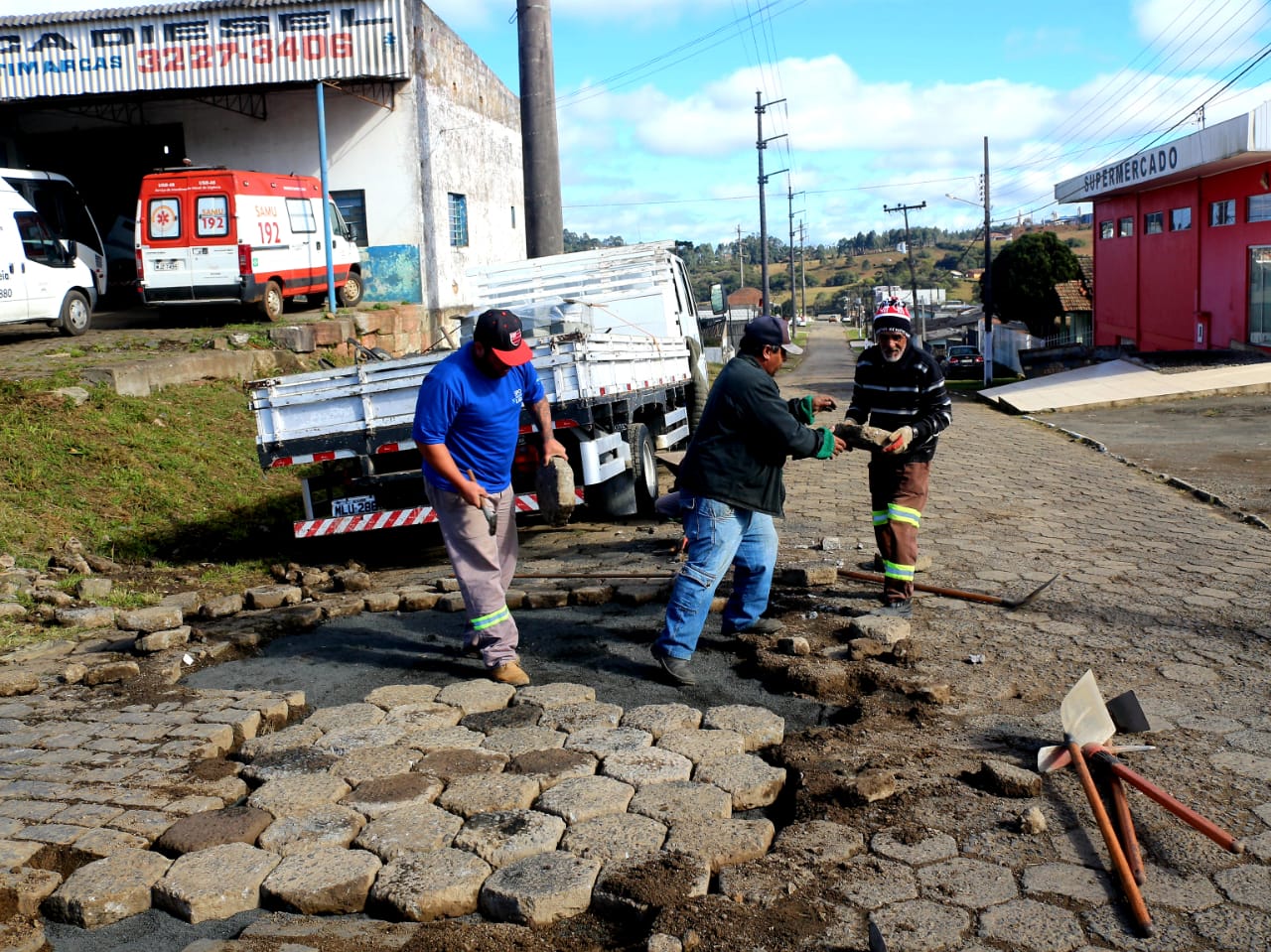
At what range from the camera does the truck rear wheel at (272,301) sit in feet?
55.1

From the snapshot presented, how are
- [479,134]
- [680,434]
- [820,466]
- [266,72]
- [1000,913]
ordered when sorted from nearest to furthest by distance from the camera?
[1000,913] → [680,434] → [820,466] → [266,72] → [479,134]

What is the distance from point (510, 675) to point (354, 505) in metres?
3.03

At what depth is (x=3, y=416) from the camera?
35.3 ft

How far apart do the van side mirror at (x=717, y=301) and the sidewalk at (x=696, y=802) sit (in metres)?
8.20

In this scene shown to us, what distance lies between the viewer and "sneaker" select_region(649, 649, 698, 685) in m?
5.27

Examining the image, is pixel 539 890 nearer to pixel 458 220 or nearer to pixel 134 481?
pixel 134 481

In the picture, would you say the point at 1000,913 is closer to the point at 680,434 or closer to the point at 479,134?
the point at 680,434

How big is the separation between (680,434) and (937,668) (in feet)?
20.9

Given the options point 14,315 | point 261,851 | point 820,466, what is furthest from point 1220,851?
point 14,315

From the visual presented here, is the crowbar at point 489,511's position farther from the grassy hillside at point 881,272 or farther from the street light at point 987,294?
the grassy hillside at point 881,272

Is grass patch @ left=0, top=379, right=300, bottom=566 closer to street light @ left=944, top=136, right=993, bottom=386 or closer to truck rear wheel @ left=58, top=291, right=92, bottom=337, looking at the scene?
truck rear wheel @ left=58, top=291, right=92, bottom=337

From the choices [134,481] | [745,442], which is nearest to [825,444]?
[745,442]

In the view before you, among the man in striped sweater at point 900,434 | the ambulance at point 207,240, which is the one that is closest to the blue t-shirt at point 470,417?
the man in striped sweater at point 900,434

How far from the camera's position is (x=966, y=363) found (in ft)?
145
